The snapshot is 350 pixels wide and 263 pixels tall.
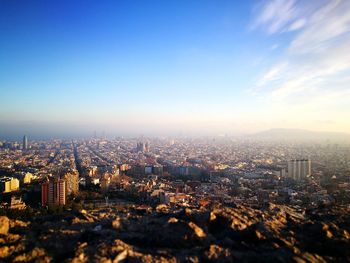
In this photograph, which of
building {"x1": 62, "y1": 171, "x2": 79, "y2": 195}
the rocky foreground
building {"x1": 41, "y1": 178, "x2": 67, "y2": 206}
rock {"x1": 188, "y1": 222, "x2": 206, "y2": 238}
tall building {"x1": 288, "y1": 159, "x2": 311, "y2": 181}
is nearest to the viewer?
the rocky foreground

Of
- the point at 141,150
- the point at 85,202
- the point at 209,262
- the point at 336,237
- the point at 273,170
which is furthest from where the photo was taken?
the point at 141,150

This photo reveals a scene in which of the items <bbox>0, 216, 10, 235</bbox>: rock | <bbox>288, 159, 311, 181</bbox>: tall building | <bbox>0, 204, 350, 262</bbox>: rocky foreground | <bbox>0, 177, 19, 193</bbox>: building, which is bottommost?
<bbox>0, 177, 19, 193</bbox>: building

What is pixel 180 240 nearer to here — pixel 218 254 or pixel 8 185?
pixel 218 254

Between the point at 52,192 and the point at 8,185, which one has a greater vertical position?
the point at 52,192

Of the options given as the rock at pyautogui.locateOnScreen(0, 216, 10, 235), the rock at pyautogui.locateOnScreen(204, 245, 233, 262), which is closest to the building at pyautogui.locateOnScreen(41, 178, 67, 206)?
the rock at pyautogui.locateOnScreen(0, 216, 10, 235)

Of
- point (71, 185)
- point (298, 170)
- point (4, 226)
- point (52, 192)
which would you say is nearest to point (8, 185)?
point (71, 185)

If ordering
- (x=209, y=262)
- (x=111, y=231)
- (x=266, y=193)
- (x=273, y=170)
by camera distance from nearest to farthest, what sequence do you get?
(x=209, y=262), (x=111, y=231), (x=266, y=193), (x=273, y=170)

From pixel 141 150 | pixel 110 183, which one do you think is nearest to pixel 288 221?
pixel 110 183

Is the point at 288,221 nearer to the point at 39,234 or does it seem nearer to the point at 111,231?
the point at 111,231

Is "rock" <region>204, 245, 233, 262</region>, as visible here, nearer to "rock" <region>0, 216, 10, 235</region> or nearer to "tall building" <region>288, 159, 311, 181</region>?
"rock" <region>0, 216, 10, 235</region>
